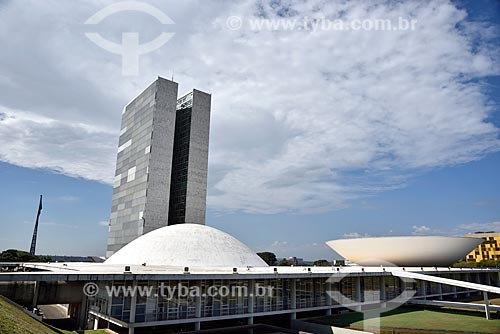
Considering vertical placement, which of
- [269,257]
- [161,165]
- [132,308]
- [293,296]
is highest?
[161,165]

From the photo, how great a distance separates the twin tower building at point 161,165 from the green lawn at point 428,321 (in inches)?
1478

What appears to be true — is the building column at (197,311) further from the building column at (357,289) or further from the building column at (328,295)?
the building column at (357,289)

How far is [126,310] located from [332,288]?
50.5 ft

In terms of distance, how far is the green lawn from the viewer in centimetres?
2030

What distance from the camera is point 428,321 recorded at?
22891mm

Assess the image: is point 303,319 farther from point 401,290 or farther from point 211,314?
point 401,290

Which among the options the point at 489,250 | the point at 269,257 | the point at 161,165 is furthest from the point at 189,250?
the point at 489,250

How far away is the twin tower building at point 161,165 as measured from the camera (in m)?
56.9

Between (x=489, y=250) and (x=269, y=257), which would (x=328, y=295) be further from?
(x=489, y=250)

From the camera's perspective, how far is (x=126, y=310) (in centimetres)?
1856

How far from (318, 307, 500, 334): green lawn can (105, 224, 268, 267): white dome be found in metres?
9.26

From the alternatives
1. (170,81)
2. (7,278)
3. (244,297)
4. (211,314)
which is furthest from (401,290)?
(170,81)

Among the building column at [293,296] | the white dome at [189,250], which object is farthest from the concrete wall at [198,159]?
the building column at [293,296]

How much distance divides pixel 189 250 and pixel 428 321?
17.6m
